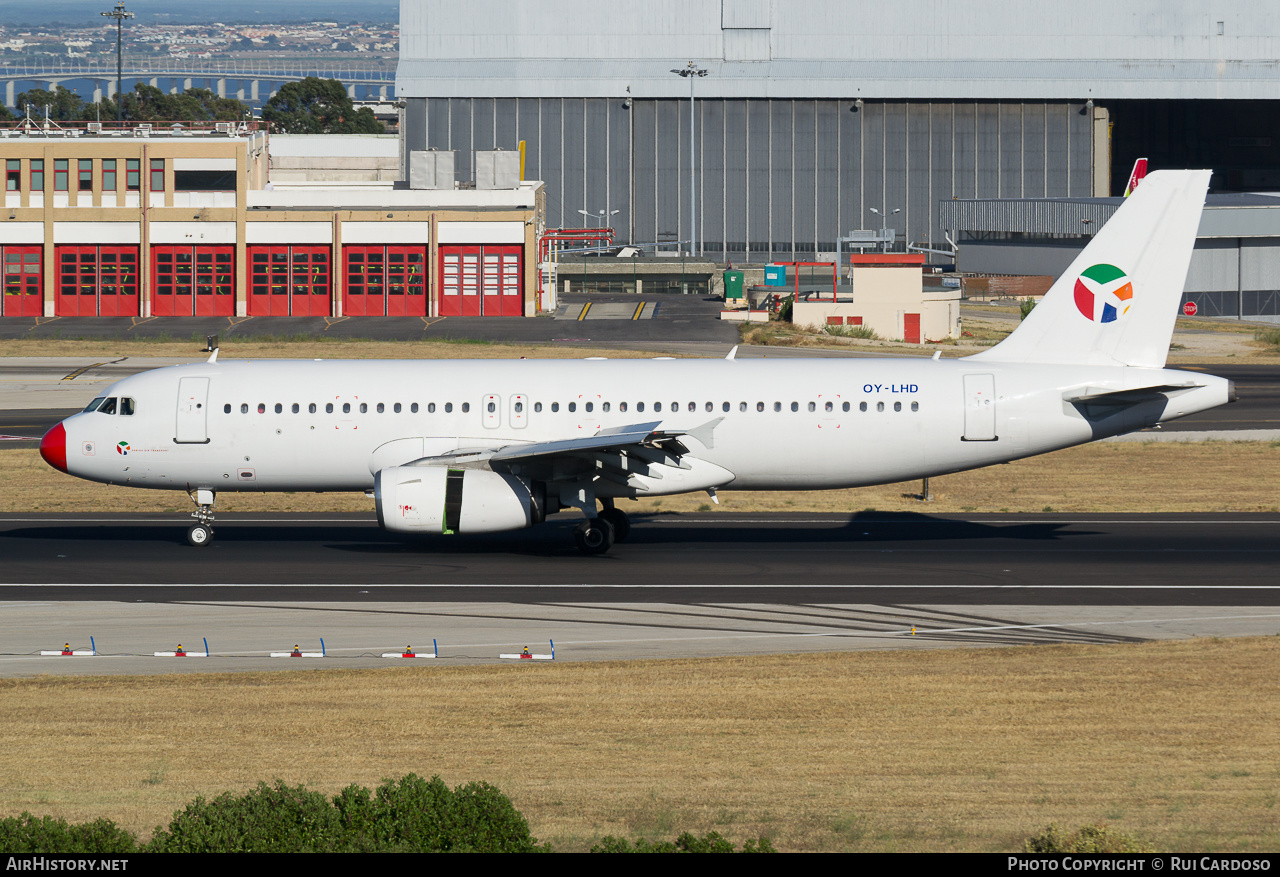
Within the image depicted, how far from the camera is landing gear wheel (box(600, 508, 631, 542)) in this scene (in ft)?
110

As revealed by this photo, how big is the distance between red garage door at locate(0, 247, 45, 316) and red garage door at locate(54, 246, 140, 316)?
125cm

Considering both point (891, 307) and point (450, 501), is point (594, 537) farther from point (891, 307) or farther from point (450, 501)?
point (891, 307)

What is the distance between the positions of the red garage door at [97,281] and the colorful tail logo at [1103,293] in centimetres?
7363

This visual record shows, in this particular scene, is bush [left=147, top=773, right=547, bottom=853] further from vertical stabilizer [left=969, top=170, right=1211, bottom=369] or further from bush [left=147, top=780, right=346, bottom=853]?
vertical stabilizer [left=969, top=170, right=1211, bottom=369]

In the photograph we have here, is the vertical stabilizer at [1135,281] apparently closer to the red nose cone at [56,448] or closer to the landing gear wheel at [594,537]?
the landing gear wheel at [594,537]

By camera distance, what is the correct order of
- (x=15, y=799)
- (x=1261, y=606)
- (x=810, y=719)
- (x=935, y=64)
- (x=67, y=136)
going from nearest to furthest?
(x=15, y=799)
(x=810, y=719)
(x=1261, y=606)
(x=67, y=136)
(x=935, y=64)

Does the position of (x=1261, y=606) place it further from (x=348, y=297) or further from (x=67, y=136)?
(x=67, y=136)

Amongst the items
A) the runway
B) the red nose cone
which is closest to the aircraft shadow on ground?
the runway

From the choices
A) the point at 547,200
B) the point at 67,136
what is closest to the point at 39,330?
the point at 67,136

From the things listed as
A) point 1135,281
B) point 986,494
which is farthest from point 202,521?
point 1135,281

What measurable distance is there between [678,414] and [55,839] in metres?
21.9

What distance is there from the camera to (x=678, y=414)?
104 ft

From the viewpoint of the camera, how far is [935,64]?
436 ft
